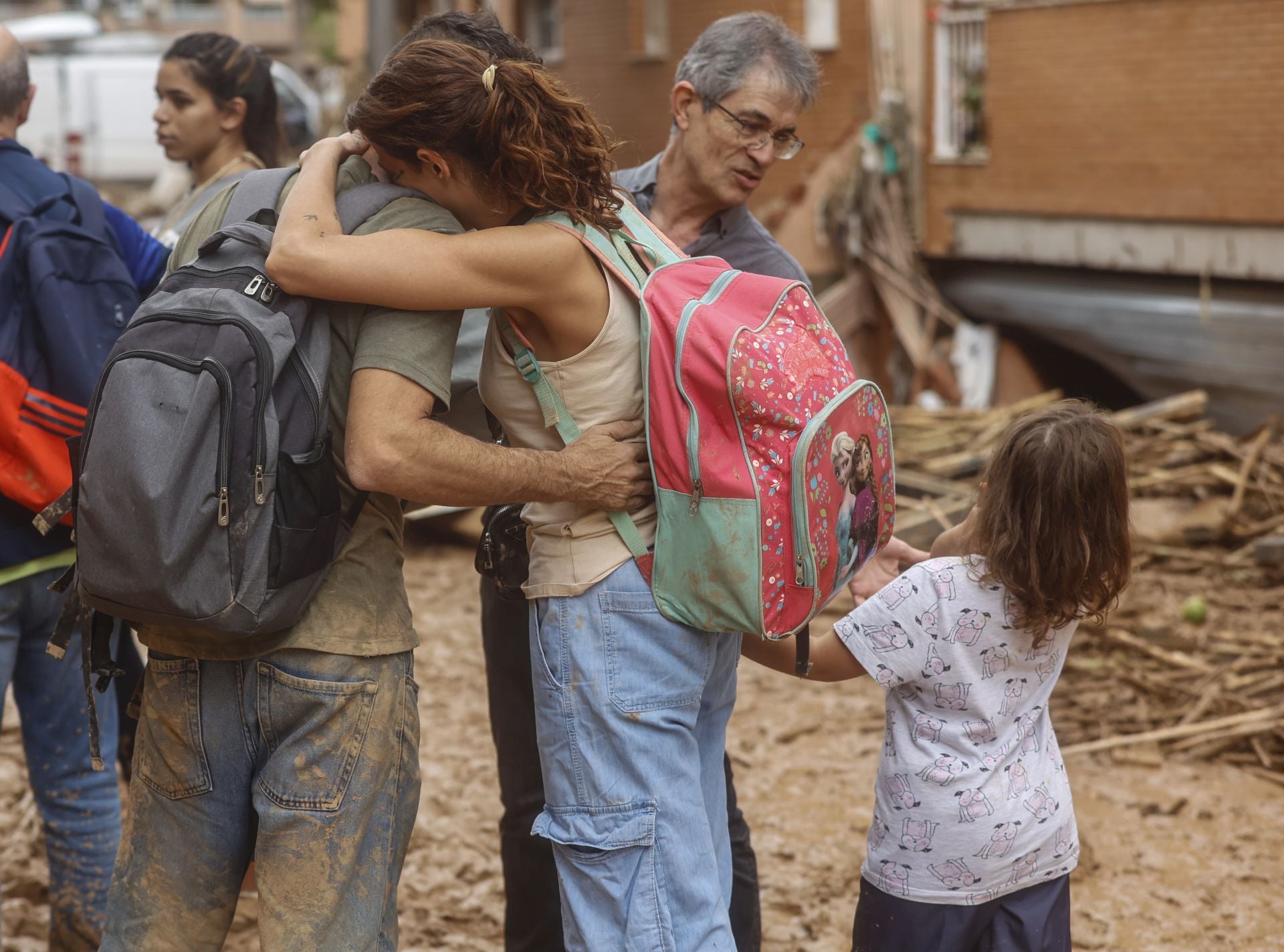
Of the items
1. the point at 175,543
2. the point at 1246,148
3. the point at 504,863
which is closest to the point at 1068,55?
the point at 1246,148

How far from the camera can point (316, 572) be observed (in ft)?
7.30

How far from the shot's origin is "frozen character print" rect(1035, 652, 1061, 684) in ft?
8.48

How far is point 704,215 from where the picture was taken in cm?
341

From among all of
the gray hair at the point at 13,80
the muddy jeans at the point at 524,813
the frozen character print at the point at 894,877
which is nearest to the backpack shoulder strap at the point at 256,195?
the gray hair at the point at 13,80

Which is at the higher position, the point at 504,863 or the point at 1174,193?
the point at 1174,193

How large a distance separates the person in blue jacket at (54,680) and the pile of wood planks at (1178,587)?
3.54 metres

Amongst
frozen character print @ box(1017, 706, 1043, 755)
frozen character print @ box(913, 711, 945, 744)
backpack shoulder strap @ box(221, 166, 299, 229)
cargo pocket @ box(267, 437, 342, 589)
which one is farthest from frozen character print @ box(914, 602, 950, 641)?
backpack shoulder strap @ box(221, 166, 299, 229)

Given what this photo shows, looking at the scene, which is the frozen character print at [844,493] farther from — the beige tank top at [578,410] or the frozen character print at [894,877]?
the frozen character print at [894,877]

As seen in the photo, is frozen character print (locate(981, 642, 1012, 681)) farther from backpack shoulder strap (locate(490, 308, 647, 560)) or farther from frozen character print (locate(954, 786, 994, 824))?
backpack shoulder strap (locate(490, 308, 647, 560))

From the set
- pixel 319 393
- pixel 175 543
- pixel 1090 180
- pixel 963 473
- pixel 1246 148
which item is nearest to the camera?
pixel 175 543

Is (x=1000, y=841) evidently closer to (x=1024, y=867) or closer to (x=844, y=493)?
(x=1024, y=867)

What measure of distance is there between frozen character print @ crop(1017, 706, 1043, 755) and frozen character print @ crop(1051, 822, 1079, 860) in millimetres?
159

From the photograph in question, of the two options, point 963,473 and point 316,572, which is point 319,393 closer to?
point 316,572

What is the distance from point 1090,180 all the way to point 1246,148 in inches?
55.5
